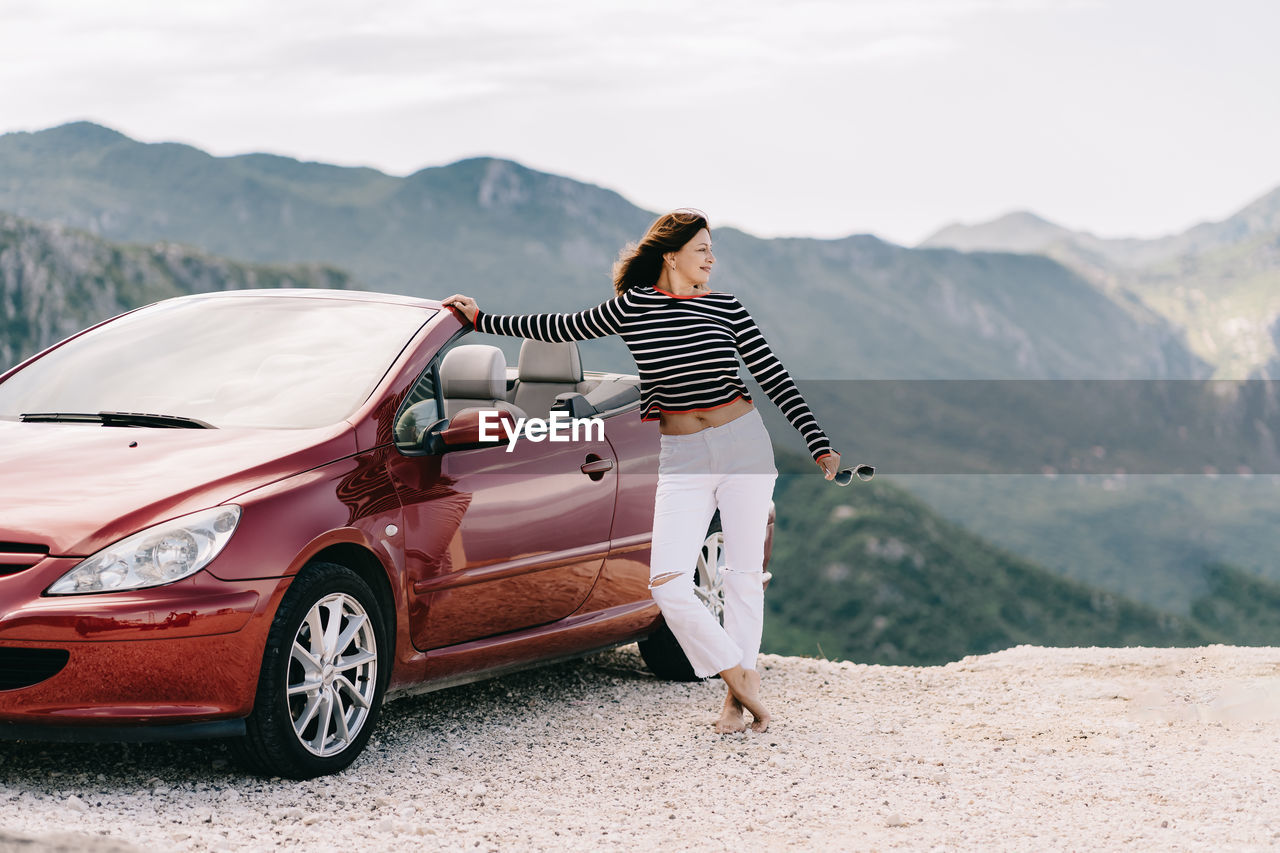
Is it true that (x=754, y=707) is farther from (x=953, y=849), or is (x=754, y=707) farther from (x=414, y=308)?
(x=414, y=308)

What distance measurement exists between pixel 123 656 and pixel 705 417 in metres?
2.28

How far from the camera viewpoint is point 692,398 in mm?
5414

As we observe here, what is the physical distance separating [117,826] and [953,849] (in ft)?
8.36

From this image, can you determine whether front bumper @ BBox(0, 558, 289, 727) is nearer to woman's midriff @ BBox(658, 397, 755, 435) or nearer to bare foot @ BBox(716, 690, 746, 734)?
woman's midriff @ BBox(658, 397, 755, 435)

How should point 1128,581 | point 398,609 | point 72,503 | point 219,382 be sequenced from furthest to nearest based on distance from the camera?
1. point 1128,581
2. point 219,382
3. point 398,609
4. point 72,503

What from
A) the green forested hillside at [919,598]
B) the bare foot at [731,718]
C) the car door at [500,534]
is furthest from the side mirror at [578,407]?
the green forested hillside at [919,598]

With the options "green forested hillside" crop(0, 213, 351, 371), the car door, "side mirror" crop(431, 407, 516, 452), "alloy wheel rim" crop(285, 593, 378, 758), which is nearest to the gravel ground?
"alloy wheel rim" crop(285, 593, 378, 758)

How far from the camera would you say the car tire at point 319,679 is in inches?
178

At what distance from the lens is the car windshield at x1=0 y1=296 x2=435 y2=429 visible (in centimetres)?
521

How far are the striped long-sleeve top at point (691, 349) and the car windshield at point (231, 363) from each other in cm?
58

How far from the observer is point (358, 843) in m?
4.26

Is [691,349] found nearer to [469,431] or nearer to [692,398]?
[692,398]

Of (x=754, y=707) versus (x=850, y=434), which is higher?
(x=754, y=707)

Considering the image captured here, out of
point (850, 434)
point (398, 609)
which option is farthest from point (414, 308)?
point (850, 434)
